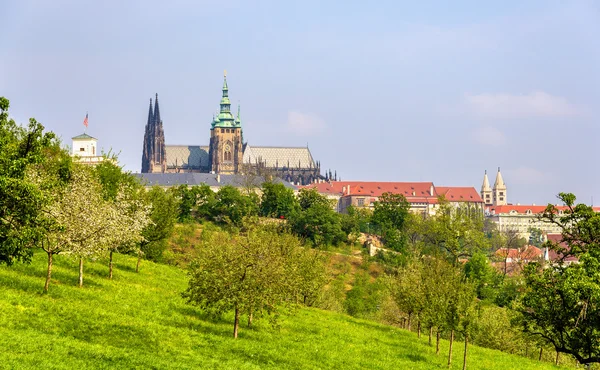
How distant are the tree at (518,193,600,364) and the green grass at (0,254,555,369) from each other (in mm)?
6857

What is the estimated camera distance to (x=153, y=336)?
31.7 m

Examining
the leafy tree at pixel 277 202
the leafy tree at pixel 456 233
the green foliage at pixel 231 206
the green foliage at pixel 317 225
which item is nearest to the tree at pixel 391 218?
the green foliage at pixel 317 225

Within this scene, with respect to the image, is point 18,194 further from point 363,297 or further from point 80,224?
point 363,297

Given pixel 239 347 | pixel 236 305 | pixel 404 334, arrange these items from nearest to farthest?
1. pixel 239 347
2. pixel 236 305
3. pixel 404 334

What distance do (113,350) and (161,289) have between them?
17194 mm

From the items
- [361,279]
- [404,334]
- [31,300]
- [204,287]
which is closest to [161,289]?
[204,287]

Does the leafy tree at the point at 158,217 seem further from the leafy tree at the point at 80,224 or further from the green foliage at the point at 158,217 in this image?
the leafy tree at the point at 80,224

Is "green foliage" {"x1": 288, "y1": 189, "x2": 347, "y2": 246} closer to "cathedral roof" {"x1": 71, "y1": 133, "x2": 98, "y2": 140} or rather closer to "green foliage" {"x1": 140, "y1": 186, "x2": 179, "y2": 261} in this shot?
"cathedral roof" {"x1": 71, "y1": 133, "x2": 98, "y2": 140}

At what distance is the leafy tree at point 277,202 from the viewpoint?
12712cm

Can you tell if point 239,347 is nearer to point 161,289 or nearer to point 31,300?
point 31,300

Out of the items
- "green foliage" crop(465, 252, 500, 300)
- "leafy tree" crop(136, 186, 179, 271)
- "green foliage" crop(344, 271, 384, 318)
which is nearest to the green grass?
"leafy tree" crop(136, 186, 179, 271)

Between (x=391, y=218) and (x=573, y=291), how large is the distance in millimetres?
106739

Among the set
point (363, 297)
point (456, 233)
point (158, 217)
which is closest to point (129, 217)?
point (158, 217)

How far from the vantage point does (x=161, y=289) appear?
45.3 metres
